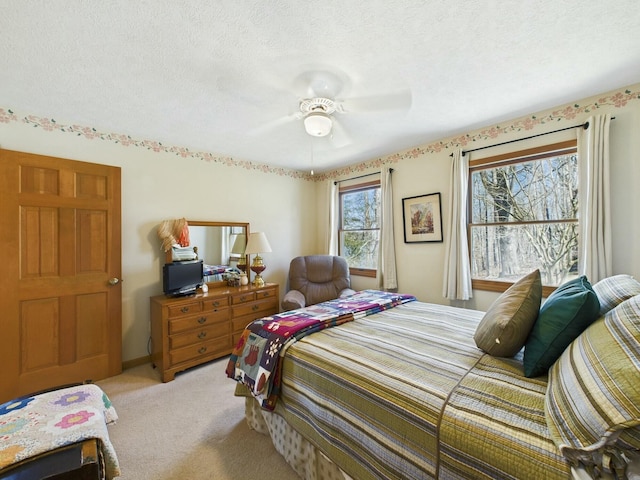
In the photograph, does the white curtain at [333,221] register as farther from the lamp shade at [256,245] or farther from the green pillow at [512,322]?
the green pillow at [512,322]

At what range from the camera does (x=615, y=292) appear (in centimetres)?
121

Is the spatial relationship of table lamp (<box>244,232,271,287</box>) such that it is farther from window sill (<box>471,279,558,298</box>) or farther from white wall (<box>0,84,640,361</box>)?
window sill (<box>471,279,558,298</box>)

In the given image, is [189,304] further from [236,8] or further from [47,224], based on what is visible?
[236,8]

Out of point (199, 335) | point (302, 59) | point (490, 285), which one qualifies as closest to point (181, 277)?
point (199, 335)

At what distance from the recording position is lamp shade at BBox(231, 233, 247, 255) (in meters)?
3.59

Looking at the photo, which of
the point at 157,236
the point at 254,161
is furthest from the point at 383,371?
A: the point at 254,161

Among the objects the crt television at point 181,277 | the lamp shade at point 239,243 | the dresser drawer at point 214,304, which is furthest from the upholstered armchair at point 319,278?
the crt television at point 181,277

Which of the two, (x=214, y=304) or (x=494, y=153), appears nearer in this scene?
(x=494, y=153)

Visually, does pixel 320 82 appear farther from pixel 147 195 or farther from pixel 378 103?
pixel 147 195

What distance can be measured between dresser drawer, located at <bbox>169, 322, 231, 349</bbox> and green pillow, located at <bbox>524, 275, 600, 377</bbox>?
8.80 feet

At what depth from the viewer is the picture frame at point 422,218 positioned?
313 centimetres

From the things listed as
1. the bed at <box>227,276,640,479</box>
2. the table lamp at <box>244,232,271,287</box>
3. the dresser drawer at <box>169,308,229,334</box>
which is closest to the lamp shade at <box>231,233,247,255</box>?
the table lamp at <box>244,232,271,287</box>

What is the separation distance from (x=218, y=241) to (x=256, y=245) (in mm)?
484

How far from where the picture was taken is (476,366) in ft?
4.07
